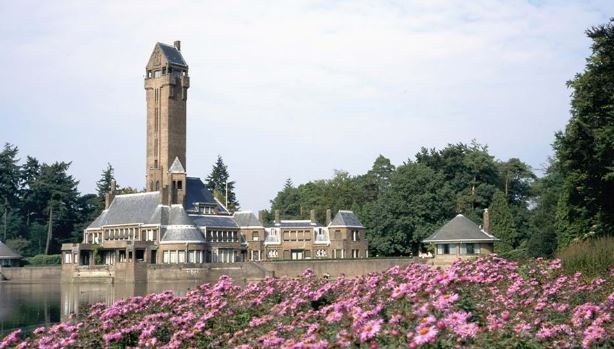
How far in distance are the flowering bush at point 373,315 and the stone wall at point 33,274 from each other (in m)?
73.5

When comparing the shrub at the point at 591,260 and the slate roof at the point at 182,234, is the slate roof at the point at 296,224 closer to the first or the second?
the slate roof at the point at 182,234

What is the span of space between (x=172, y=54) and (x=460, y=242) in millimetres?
48970

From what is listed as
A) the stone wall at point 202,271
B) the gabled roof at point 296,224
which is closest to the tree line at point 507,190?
the gabled roof at point 296,224

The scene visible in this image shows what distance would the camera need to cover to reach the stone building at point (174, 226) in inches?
3305

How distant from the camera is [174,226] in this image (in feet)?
279

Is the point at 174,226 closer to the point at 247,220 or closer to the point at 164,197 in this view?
the point at 164,197

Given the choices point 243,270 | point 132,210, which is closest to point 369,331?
point 243,270

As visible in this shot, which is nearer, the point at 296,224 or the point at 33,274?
the point at 33,274

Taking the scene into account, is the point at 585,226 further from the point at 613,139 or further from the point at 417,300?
the point at 417,300

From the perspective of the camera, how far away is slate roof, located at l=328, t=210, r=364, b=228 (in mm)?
92875

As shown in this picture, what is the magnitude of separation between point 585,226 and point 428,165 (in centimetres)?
4829

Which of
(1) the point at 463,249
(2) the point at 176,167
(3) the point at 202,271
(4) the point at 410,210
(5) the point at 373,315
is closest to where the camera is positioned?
(5) the point at 373,315

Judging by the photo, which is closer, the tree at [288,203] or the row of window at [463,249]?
the row of window at [463,249]

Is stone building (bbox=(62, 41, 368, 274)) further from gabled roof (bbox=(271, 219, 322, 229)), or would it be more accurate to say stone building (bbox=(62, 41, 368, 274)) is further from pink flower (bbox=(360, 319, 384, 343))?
pink flower (bbox=(360, 319, 384, 343))
